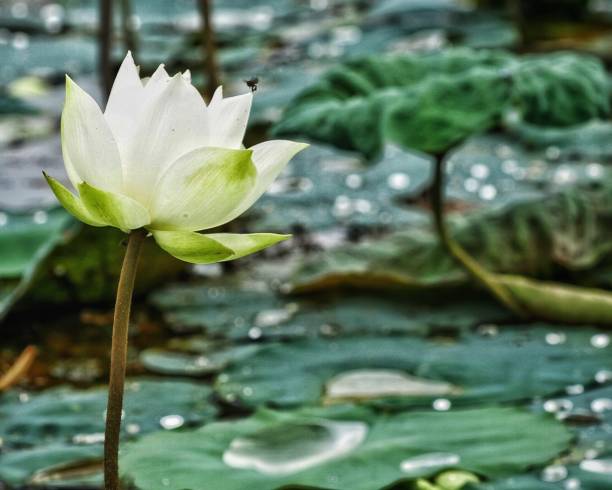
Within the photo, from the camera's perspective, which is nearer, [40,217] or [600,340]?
[600,340]

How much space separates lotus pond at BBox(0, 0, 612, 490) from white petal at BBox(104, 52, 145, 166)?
8 centimetres

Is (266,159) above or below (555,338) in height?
above

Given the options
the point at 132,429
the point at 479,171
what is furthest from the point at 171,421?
the point at 479,171

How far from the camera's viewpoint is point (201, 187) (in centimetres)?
80

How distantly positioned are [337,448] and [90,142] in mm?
460

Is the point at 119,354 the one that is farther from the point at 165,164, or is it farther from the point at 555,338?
the point at 555,338

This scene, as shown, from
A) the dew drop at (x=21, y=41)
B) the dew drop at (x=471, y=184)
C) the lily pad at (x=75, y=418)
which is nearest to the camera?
the lily pad at (x=75, y=418)

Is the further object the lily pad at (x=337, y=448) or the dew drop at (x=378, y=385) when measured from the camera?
the dew drop at (x=378, y=385)

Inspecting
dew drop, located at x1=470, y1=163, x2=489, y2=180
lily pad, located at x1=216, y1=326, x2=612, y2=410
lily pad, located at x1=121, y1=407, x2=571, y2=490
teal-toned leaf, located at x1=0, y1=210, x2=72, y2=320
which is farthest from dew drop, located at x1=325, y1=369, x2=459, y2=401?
dew drop, located at x1=470, y1=163, x2=489, y2=180

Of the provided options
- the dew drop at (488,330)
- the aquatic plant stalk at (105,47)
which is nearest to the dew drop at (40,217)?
the aquatic plant stalk at (105,47)

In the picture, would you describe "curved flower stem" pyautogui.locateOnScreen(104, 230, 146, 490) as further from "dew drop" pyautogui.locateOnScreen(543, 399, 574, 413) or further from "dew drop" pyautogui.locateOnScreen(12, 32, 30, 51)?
"dew drop" pyautogui.locateOnScreen(12, 32, 30, 51)

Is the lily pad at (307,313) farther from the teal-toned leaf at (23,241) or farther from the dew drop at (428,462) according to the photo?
the dew drop at (428,462)

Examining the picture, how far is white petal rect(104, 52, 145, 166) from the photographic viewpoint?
0.81 metres

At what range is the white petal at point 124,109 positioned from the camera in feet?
2.67
